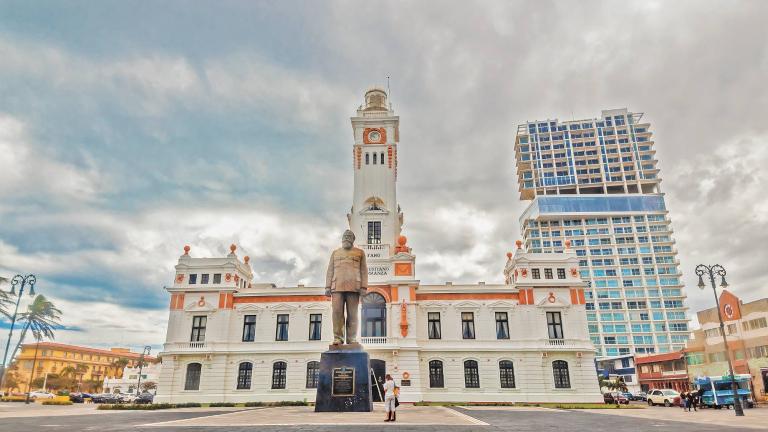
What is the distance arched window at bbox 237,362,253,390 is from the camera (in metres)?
34.7

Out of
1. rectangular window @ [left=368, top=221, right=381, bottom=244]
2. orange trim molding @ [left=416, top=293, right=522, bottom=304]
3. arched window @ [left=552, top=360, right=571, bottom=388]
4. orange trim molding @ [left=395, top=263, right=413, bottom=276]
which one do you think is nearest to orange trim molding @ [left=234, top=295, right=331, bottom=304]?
orange trim molding @ [left=395, top=263, right=413, bottom=276]

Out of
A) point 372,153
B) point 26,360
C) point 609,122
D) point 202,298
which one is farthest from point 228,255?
point 609,122

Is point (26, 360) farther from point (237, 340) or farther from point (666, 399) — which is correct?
point (666, 399)

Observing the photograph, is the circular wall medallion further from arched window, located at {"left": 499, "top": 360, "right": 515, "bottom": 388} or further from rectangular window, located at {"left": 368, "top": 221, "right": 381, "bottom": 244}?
rectangular window, located at {"left": 368, "top": 221, "right": 381, "bottom": 244}

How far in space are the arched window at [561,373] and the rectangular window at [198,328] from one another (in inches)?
1092

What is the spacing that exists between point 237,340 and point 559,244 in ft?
276

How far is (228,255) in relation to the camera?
124ft

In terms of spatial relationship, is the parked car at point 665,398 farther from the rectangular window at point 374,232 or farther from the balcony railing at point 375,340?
the rectangular window at point 374,232

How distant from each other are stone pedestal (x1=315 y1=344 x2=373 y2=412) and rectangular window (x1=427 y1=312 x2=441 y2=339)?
21.4 meters

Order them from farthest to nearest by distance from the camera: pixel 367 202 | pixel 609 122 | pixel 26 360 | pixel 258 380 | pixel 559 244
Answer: pixel 609 122, pixel 559 244, pixel 26 360, pixel 367 202, pixel 258 380

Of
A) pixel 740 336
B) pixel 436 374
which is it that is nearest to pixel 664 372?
pixel 740 336

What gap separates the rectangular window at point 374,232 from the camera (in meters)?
41.5

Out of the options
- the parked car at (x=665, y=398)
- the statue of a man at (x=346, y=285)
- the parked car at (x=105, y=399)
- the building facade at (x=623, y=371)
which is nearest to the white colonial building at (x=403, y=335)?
the parked car at (x=665, y=398)

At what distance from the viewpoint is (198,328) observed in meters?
36.2
